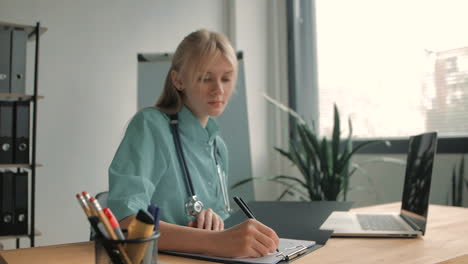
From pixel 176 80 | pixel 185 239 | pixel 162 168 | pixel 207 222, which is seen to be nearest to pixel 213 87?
pixel 176 80

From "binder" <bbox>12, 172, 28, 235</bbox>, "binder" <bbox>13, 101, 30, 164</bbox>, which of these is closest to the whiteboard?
"binder" <bbox>13, 101, 30, 164</bbox>

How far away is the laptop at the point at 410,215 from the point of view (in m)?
1.25

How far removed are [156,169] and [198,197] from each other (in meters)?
0.18

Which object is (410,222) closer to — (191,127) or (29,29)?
(191,127)

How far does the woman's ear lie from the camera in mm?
1422

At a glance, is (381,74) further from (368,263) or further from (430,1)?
(368,263)

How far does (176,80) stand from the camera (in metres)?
1.43

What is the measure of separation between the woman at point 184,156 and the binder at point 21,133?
1482 mm

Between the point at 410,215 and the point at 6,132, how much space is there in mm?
2134

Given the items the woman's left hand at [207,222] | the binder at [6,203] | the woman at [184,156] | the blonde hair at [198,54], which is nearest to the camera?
the woman at [184,156]

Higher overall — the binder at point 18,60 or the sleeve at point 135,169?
the binder at point 18,60

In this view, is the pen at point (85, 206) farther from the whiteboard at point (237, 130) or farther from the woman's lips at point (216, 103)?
the whiteboard at point (237, 130)

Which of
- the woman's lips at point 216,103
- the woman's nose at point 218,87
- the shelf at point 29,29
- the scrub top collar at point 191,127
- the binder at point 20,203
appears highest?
the shelf at point 29,29

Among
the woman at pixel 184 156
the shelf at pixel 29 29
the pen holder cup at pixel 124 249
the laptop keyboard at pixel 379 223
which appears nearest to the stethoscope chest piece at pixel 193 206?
the woman at pixel 184 156
